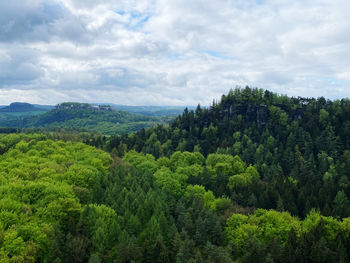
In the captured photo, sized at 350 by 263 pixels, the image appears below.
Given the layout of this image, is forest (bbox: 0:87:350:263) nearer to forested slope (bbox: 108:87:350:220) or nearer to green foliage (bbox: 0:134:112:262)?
green foliage (bbox: 0:134:112:262)

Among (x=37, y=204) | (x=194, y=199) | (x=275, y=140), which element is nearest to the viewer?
(x=37, y=204)

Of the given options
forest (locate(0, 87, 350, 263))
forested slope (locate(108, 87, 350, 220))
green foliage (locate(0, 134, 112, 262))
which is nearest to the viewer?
green foliage (locate(0, 134, 112, 262))

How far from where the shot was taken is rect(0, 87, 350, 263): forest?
58469 millimetres

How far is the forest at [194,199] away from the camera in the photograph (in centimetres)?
5847

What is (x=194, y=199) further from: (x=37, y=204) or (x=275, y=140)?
(x=275, y=140)

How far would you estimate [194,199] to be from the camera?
81.1 m

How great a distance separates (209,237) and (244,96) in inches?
5643

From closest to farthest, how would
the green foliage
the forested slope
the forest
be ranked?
the green foliage < the forest < the forested slope

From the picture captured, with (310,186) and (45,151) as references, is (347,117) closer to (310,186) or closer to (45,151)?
(310,186)

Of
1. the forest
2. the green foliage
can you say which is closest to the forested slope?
the forest

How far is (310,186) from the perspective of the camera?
3944 inches

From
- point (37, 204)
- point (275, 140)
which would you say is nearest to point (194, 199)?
point (37, 204)

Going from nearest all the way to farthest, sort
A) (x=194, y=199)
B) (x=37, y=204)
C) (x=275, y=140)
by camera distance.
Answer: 1. (x=37, y=204)
2. (x=194, y=199)
3. (x=275, y=140)

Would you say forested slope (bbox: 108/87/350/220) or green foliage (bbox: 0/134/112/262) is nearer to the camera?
green foliage (bbox: 0/134/112/262)
